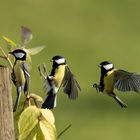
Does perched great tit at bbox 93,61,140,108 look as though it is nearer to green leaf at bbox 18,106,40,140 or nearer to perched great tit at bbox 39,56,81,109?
perched great tit at bbox 39,56,81,109

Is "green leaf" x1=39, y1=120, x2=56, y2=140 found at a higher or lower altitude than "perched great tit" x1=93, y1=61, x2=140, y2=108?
lower

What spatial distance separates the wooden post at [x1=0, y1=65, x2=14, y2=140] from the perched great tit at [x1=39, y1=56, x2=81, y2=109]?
0.35 feet

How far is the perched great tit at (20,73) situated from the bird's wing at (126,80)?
5.7 inches

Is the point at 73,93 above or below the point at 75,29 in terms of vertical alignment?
above

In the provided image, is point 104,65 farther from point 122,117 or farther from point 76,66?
point 76,66

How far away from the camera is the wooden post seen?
1352mm

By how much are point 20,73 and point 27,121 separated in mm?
114

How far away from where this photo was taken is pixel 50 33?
37.1ft

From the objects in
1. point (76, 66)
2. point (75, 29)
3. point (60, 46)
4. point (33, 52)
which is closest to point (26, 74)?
point (33, 52)

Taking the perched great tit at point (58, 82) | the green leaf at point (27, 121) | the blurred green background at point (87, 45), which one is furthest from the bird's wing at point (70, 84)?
the blurred green background at point (87, 45)

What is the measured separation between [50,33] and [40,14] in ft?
3.23

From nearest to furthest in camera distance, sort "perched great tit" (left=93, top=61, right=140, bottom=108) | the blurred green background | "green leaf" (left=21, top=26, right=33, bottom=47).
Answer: "perched great tit" (left=93, top=61, right=140, bottom=108) → "green leaf" (left=21, top=26, right=33, bottom=47) → the blurred green background

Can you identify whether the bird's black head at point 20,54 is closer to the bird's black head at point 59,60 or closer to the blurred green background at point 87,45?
the bird's black head at point 59,60

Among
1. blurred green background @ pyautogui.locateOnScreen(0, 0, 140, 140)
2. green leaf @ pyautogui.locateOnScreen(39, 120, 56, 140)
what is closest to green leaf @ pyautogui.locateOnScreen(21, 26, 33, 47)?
green leaf @ pyautogui.locateOnScreen(39, 120, 56, 140)
